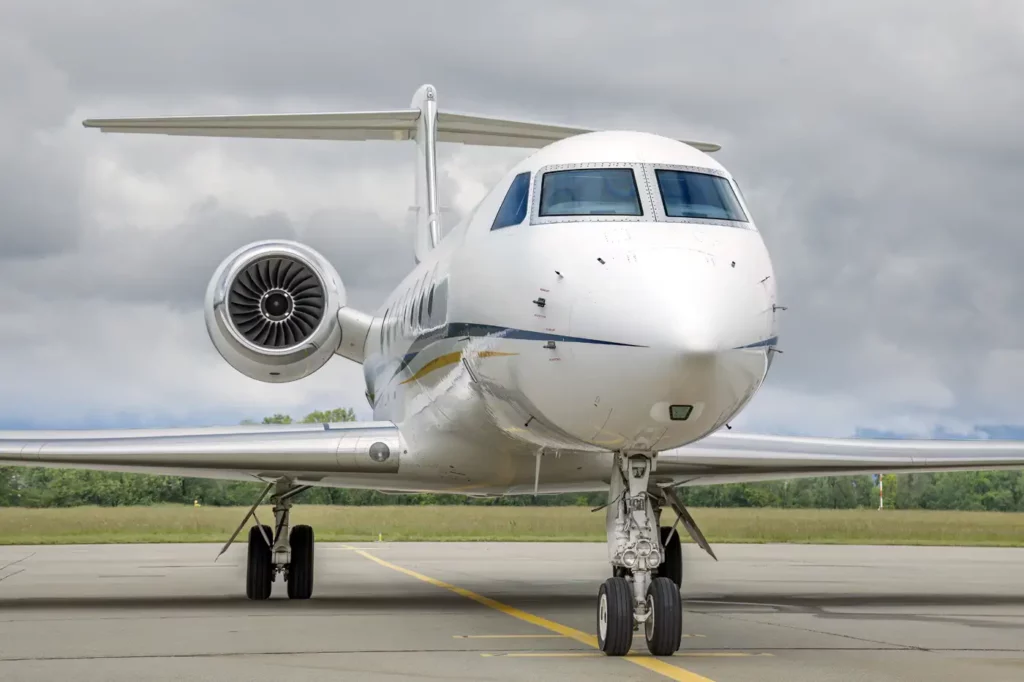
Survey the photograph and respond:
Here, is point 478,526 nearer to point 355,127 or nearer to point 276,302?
point 355,127

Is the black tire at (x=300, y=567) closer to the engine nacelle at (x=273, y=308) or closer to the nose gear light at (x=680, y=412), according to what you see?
the engine nacelle at (x=273, y=308)

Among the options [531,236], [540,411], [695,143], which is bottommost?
[540,411]

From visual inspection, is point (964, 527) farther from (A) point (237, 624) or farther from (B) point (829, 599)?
(A) point (237, 624)

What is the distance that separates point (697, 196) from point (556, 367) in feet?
5.56

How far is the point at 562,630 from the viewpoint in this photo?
1038 cm

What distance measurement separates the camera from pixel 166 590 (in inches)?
627

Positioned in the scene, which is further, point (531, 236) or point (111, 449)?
point (111, 449)

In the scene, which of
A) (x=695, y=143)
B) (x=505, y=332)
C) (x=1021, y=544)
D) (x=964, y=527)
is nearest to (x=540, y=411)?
(x=505, y=332)

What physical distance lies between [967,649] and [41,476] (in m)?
67.6

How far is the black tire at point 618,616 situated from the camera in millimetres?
8258

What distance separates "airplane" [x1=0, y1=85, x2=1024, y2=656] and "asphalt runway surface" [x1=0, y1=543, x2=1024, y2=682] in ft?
2.49

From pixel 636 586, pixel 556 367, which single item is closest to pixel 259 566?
pixel 636 586

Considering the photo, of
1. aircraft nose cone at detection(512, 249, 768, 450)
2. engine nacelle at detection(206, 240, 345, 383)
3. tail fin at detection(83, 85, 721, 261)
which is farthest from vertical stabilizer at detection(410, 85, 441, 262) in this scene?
aircraft nose cone at detection(512, 249, 768, 450)

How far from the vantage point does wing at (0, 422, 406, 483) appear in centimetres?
1277
